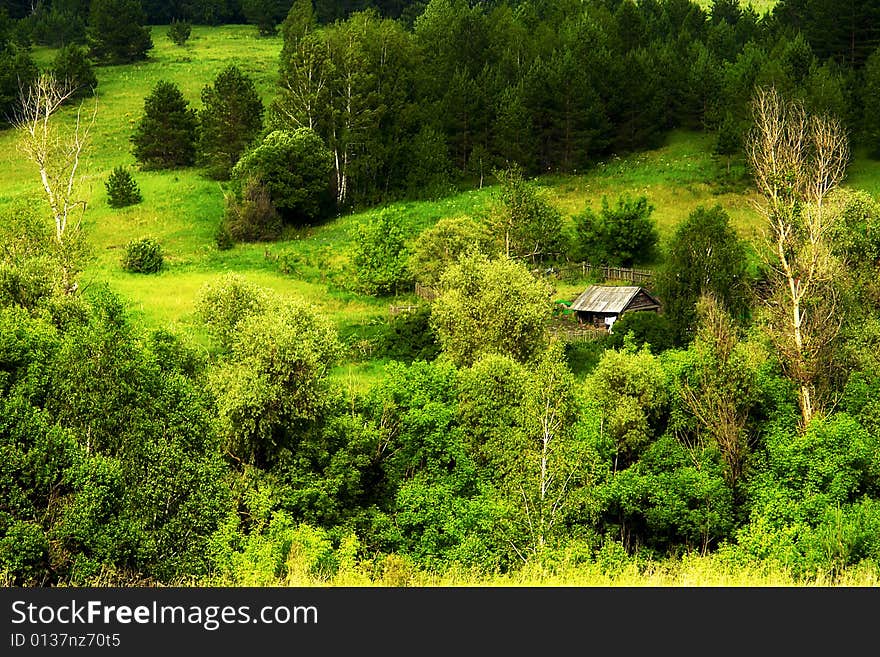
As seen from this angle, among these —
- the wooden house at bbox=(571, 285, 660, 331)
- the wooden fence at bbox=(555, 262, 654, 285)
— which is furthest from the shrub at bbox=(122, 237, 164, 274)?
the wooden house at bbox=(571, 285, 660, 331)

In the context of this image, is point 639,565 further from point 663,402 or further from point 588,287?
point 588,287

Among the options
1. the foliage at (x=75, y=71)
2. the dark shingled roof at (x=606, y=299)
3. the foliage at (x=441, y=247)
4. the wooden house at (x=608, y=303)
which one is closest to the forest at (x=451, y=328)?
the foliage at (x=441, y=247)

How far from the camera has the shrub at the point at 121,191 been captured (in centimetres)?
9919

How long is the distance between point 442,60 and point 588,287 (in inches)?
2094

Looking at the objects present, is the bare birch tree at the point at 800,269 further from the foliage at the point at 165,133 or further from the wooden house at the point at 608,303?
the foliage at the point at 165,133

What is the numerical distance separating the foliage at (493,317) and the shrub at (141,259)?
107 ft

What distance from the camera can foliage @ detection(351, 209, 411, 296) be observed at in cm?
7769

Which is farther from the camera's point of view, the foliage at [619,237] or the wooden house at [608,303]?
the foliage at [619,237]

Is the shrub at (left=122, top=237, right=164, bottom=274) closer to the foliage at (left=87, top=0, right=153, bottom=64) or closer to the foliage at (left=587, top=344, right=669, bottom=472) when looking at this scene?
the foliage at (left=587, top=344, right=669, bottom=472)

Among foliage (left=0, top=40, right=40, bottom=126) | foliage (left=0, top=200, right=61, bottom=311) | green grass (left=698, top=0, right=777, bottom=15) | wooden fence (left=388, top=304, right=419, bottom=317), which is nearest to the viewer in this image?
foliage (left=0, top=200, right=61, bottom=311)

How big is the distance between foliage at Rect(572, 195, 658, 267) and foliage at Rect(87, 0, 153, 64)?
88.2m

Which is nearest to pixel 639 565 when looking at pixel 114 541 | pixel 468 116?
pixel 114 541

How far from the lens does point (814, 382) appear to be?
1855 inches
